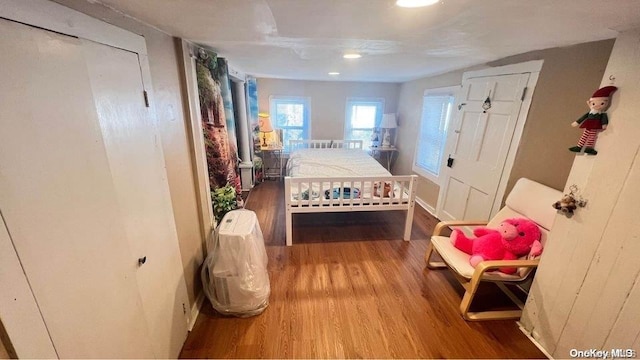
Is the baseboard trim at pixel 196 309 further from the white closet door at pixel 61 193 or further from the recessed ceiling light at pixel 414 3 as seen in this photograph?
the recessed ceiling light at pixel 414 3

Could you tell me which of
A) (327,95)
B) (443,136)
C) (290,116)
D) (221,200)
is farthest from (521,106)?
(290,116)

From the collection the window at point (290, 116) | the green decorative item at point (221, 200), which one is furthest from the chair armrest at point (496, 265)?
the window at point (290, 116)

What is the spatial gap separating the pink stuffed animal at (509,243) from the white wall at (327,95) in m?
3.34

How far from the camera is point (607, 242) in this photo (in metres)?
1.25

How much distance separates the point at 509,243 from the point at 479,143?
46.8 inches

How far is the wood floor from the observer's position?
5.27 ft

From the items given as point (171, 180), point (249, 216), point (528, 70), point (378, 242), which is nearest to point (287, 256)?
point (249, 216)

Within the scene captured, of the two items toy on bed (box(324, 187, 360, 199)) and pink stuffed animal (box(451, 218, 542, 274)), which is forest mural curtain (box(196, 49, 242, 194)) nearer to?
toy on bed (box(324, 187, 360, 199))

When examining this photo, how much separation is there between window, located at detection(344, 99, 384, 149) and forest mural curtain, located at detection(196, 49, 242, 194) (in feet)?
9.98

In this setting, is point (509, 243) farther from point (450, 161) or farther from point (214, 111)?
point (214, 111)

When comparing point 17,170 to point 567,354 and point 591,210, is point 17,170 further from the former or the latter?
point 567,354

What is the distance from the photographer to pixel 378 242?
284cm

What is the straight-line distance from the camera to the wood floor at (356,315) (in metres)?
1.61

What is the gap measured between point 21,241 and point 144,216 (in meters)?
0.53
